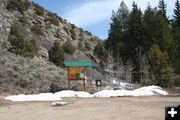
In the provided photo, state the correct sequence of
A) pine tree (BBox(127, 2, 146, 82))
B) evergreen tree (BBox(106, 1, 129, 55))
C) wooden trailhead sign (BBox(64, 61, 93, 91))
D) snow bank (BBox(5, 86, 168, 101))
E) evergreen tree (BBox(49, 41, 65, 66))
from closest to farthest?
snow bank (BBox(5, 86, 168, 101)), wooden trailhead sign (BBox(64, 61, 93, 91)), evergreen tree (BBox(49, 41, 65, 66)), pine tree (BBox(127, 2, 146, 82)), evergreen tree (BBox(106, 1, 129, 55))

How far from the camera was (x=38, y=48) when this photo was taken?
49.4m

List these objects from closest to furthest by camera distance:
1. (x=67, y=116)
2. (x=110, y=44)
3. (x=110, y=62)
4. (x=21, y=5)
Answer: (x=67, y=116)
(x=110, y=62)
(x=21, y=5)
(x=110, y=44)

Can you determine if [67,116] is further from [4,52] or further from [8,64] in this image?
[4,52]

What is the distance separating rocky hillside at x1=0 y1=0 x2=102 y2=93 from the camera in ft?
106

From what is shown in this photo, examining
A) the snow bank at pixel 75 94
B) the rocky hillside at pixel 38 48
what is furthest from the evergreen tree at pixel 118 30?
the snow bank at pixel 75 94

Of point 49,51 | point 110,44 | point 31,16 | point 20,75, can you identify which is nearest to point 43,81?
point 20,75

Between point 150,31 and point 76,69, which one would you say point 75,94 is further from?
point 150,31

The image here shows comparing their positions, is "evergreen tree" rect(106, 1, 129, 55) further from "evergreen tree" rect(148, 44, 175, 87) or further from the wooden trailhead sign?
the wooden trailhead sign

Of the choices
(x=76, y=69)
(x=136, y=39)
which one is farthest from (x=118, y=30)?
(x=76, y=69)

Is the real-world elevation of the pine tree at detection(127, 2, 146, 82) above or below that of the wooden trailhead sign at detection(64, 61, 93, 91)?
above

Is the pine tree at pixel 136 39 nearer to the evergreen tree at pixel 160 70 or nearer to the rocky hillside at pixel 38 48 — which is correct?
the evergreen tree at pixel 160 70

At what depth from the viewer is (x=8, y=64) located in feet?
118

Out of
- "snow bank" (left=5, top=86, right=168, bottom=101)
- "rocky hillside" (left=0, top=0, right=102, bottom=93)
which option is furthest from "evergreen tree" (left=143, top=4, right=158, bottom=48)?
"snow bank" (left=5, top=86, right=168, bottom=101)

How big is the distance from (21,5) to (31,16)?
2.28 metres
